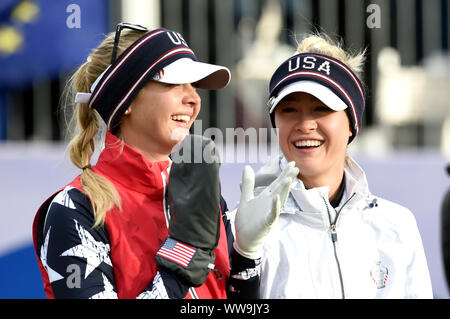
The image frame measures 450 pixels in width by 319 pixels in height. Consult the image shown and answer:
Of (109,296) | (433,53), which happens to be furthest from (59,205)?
(433,53)

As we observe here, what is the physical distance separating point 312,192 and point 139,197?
0.43 metres

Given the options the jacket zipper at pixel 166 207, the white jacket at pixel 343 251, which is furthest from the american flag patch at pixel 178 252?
the white jacket at pixel 343 251

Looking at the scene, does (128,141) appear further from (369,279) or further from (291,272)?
(369,279)

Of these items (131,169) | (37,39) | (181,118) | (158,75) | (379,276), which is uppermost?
(37,39)

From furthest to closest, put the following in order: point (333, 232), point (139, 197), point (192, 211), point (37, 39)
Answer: point (37, 39) → point (333, 232) → point (139, 197) → point (192, 211)

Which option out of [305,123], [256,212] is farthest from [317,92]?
[256,212]

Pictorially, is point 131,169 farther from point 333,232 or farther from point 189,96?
point 333,232

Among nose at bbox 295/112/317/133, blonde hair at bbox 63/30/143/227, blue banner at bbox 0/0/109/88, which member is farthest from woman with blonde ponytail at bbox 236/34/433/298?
blue banner at bbox 0/0/109/88

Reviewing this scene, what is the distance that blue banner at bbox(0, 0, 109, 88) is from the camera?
3512 millimetres

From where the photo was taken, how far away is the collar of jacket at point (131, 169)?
1.60 m

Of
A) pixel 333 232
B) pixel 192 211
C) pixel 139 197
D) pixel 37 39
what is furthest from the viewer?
pixel 37 39

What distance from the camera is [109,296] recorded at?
1483 mm

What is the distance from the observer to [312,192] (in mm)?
1736
